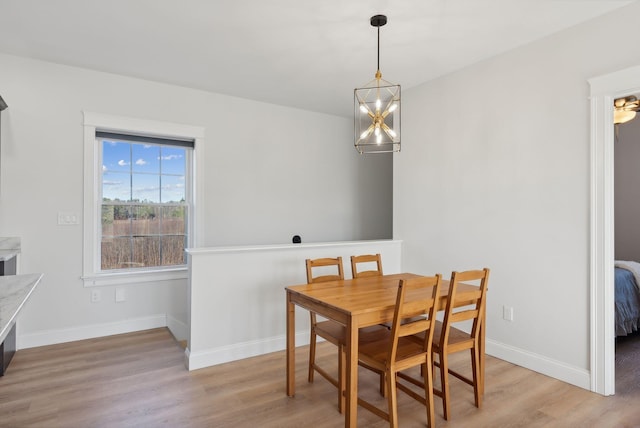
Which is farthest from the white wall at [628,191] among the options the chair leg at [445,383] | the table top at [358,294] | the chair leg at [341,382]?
the chair leg at [341,382]

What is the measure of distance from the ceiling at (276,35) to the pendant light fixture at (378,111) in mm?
188

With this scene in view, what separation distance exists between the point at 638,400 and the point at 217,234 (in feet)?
13.0

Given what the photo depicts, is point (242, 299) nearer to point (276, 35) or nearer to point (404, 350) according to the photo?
point (404, 350)

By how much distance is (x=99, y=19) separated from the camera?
271 cm

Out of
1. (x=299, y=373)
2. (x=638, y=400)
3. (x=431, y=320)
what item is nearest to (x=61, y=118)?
(x=299, y=373)

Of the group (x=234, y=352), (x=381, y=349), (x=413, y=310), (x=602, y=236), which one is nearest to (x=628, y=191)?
(x=602, y=236)

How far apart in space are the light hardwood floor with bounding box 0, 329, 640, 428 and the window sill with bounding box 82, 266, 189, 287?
2.43 feet

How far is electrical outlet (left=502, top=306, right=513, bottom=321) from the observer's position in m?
3.18

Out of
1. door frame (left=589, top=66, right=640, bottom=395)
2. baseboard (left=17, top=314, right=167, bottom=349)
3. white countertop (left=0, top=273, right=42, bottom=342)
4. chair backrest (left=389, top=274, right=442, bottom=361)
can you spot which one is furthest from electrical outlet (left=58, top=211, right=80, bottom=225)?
door frame (left=589, top=66, right=640, bottom=395)

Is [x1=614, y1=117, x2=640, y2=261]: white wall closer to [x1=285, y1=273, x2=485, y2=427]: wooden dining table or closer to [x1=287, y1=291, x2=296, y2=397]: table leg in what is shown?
[x1=285, y1=273, x2=485, y2=427]: wooden dining table

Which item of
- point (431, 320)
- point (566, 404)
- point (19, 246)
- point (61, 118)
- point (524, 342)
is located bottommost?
point (566, 404)

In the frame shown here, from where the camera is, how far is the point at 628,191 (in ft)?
16.9

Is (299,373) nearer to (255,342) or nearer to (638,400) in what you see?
(255,342)

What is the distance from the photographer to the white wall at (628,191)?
Result: 5.06m
